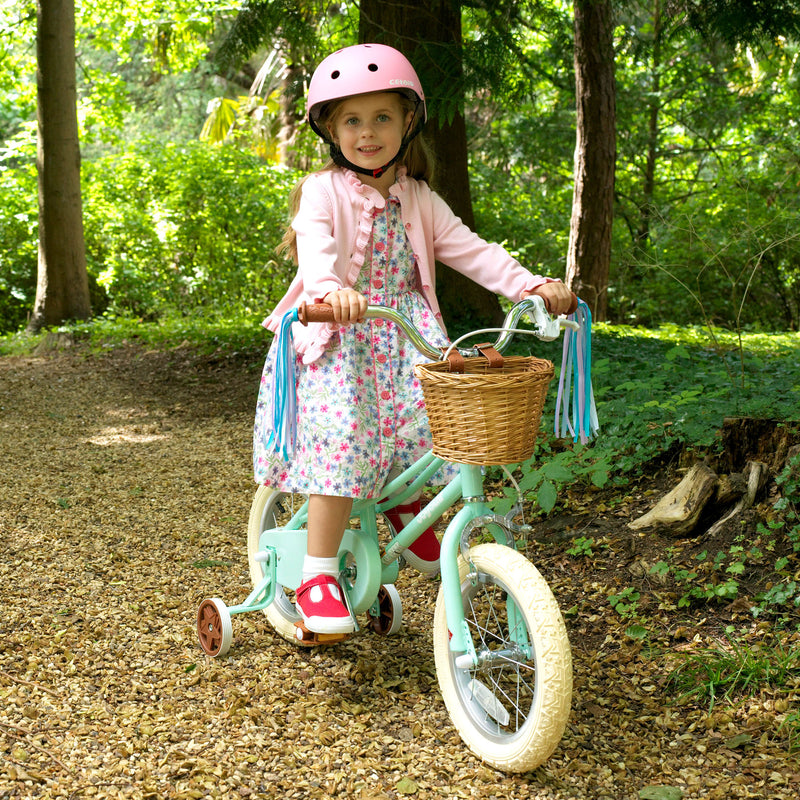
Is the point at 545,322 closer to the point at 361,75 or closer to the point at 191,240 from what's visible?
the point at 361,75

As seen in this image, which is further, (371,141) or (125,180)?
(125,180)

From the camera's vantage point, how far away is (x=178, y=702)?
2.35 meters

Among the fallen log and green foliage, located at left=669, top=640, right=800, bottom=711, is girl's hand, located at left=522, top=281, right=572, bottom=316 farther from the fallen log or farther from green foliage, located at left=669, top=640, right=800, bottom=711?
the fallen log

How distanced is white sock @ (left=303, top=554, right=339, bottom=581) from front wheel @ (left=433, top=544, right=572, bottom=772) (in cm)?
37

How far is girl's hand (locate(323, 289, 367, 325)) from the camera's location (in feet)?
6.22

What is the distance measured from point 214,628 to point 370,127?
5.05 feet

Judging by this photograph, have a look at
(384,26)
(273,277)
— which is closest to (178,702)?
(384,26)

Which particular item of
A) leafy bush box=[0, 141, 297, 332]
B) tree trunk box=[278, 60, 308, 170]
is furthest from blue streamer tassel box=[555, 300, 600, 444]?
tree trunk box=[278, 60, 308, 170]

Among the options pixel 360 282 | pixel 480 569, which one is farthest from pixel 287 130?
pixel 480 569

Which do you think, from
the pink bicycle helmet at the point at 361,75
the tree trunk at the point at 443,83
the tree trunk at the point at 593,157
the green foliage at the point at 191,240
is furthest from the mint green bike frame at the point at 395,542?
the green foliage at the point at 191,240

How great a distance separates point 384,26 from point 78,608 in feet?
13.0

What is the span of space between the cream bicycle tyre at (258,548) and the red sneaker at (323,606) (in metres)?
0.34

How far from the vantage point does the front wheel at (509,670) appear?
1.85m

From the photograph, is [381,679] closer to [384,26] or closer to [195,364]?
[384,26]
